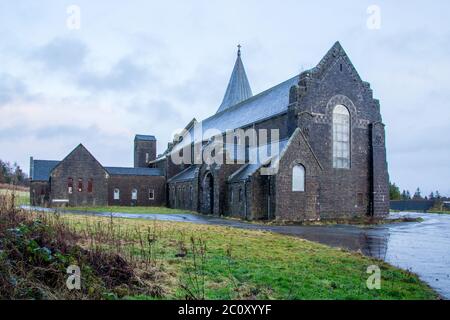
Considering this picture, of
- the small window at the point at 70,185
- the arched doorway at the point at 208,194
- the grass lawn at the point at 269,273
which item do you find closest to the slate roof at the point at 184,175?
the arched doorway at the point at 208,194

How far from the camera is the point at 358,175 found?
38.0m

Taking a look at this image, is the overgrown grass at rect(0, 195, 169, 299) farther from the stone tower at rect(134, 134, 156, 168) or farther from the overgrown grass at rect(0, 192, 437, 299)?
the stone tower at rect(134, 134, 156, 168)

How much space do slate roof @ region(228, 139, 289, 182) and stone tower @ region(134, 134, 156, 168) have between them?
119ft

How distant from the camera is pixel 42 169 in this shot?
5169cm

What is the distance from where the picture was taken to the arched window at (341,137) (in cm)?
3709

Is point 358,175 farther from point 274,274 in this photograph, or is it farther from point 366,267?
point 274,274

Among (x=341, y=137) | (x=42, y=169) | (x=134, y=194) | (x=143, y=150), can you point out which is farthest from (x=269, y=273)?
(x=143, y=150)

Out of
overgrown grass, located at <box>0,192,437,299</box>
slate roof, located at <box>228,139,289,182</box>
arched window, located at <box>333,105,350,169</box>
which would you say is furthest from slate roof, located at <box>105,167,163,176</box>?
overgrown grass, located at <box>0,192,437,299</box>

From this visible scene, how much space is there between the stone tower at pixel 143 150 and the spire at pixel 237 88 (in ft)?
46.4

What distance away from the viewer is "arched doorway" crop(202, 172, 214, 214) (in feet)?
126

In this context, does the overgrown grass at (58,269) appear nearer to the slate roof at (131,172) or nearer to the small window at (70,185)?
the small window at (70,185)

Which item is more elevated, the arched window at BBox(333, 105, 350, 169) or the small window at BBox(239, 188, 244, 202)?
the arched window at BBox(333, 105, 350, 169)
